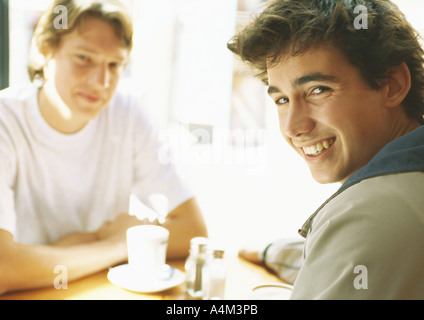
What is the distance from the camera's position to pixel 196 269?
0.89 metres

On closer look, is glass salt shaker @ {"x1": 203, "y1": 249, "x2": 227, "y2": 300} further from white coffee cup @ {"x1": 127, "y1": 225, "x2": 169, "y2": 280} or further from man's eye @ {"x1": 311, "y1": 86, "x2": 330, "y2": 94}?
man's eye @ {"x1": 311, "y1": 86, "x2": 330, "y2": 94}

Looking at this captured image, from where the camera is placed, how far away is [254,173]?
2.53 metres

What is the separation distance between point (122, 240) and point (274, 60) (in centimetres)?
66

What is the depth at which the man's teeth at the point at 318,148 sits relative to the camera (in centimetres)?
84

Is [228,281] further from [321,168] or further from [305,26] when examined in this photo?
[305,26]

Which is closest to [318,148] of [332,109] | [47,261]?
[332,109]

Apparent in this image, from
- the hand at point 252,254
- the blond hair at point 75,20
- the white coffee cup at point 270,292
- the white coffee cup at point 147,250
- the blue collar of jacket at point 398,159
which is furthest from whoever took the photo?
the blond hair at point 75,20

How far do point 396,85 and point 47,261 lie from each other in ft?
3.07

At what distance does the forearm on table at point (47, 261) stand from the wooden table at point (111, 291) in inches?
0.8

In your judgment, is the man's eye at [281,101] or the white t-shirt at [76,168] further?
the white t-shirt at [76,168]

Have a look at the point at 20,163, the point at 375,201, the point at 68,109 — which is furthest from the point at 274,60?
the point at 20,163

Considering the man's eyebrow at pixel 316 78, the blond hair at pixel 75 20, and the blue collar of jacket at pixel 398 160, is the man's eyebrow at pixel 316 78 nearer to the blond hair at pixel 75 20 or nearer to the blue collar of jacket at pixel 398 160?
the blue collar of jacket at pixel 398 160

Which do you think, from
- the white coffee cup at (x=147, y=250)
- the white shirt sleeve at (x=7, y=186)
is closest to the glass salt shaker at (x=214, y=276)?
the white coffee cup at (x=147, y=250)

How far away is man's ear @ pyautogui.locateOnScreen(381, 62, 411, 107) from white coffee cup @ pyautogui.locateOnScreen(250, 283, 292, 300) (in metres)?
0.47
